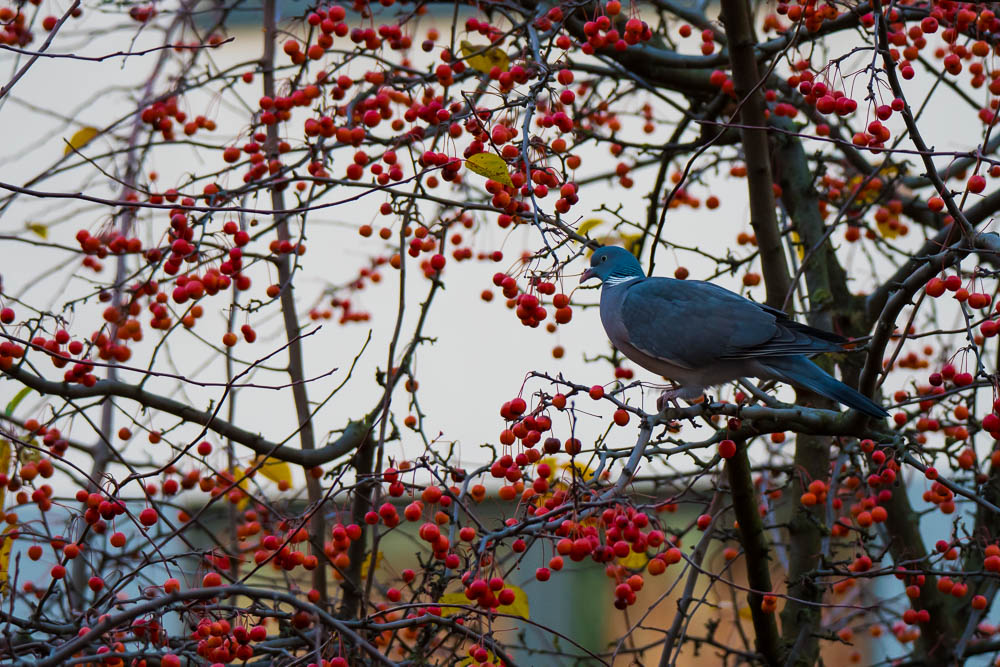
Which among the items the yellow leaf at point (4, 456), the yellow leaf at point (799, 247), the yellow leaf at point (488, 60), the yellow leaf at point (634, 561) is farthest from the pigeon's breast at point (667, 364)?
the yellow leaf at point (4, 456)

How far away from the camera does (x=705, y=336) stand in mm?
3195

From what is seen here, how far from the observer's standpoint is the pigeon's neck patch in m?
3.63

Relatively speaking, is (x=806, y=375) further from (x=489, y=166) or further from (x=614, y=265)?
(x=489, y=166)

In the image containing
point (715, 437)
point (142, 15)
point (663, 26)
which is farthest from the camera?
point (663, 26)

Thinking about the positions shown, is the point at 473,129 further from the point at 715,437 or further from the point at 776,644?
the point at 776,644

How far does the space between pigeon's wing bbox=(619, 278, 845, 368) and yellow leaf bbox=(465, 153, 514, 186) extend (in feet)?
3.63

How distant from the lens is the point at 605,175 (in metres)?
4.25

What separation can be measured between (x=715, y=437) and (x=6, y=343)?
1911mm

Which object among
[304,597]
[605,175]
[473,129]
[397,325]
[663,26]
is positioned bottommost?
[304,597]

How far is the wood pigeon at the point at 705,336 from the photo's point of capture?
3.10m

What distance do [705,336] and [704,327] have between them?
39 mm

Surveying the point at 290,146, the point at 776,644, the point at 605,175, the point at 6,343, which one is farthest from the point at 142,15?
the point at 776,644

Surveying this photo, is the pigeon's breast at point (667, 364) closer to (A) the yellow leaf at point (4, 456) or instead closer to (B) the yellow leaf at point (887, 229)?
(B) the yellow leaf at point (887, 229)

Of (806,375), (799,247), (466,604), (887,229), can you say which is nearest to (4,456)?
(466,604)
